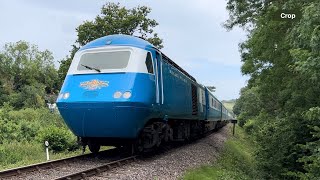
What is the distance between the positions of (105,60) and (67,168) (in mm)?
3279

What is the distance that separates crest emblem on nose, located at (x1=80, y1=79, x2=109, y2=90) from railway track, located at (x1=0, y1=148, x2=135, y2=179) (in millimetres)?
2075

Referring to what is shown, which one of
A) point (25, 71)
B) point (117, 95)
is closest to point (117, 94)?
point (117, 95)

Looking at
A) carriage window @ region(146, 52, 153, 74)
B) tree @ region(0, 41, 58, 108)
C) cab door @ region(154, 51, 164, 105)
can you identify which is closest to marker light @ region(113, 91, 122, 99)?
carriage window @ region(146, 52, 153, 74)

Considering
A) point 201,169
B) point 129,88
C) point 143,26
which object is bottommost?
point 201,169

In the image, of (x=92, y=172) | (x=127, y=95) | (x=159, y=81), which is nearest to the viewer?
(x=92, y=172)

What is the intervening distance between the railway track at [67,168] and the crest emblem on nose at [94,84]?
2.07 metres

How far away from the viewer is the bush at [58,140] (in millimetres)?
16797

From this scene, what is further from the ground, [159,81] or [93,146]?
[159,81]

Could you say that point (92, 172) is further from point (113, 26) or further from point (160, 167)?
point (113, 26)

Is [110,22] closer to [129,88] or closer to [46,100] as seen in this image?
[46,100]

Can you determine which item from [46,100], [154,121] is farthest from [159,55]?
[46,100]

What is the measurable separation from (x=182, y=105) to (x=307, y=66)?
23.6ft

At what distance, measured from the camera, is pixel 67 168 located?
9859 mm

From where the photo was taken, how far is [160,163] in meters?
11.2
